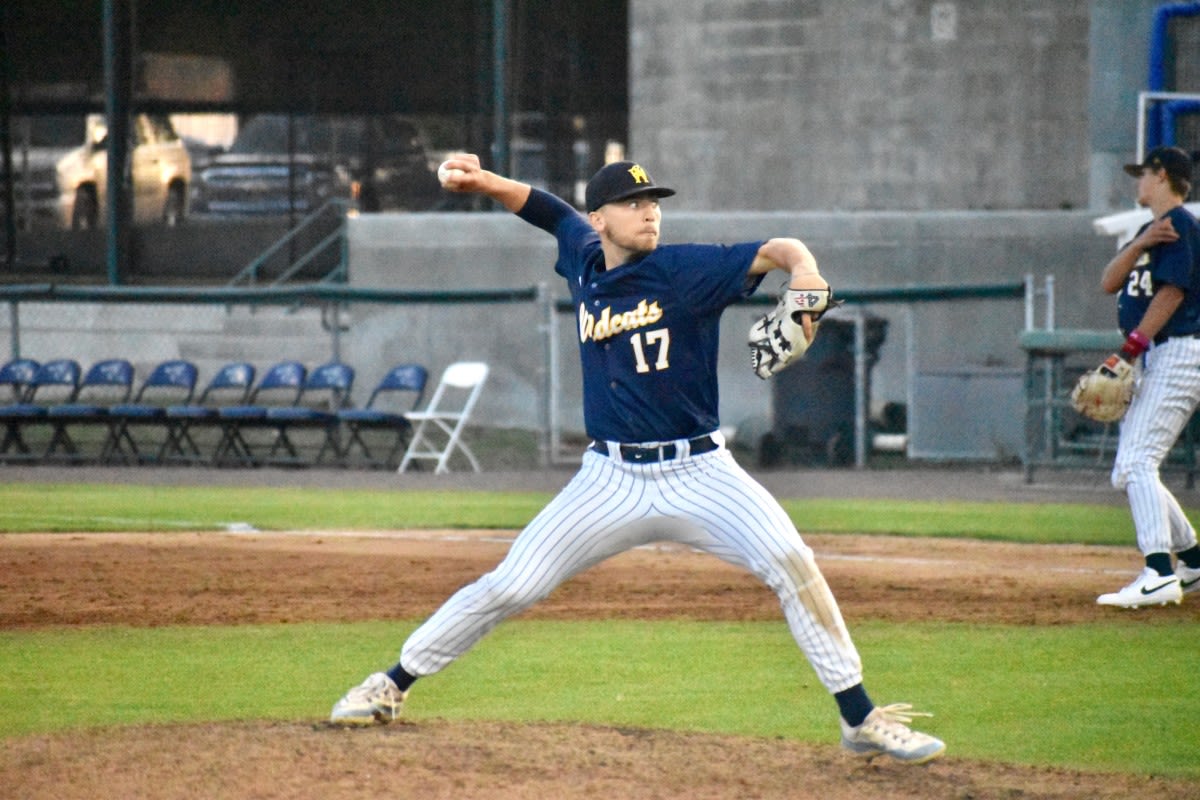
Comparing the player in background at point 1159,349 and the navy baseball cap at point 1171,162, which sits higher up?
the navy baseball cap at point 1171,162

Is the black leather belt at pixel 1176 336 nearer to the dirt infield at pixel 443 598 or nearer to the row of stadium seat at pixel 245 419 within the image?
the dirt infield at pixel 443 598

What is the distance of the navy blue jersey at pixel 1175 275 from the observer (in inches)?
301

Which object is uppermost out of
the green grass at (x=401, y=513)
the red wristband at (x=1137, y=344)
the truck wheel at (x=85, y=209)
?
the truck wheel at (x=85, y=209)

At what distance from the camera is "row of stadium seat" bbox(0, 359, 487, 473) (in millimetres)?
15656

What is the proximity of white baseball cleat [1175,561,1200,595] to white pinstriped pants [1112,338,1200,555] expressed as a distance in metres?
0.40

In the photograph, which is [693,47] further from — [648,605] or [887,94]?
[648,605]

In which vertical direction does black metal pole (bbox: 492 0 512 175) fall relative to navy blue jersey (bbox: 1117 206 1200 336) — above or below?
above

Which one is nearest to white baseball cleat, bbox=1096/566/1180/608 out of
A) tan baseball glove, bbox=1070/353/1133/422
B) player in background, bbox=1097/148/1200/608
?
player in background, bbox=1097/148/1200/608

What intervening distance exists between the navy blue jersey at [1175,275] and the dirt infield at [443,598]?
1399 mm

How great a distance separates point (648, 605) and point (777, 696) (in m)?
2.11

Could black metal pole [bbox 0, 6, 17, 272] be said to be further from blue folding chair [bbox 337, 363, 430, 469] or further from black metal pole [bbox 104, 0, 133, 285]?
blue folding chair [bbox 337, 363, 430, 469]

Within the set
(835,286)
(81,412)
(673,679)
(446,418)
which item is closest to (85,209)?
(81,412)

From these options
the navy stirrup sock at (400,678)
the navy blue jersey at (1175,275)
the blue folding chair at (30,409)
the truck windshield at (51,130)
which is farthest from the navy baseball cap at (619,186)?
the truck windshield at (51,130)

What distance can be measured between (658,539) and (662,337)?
2.13 ft
